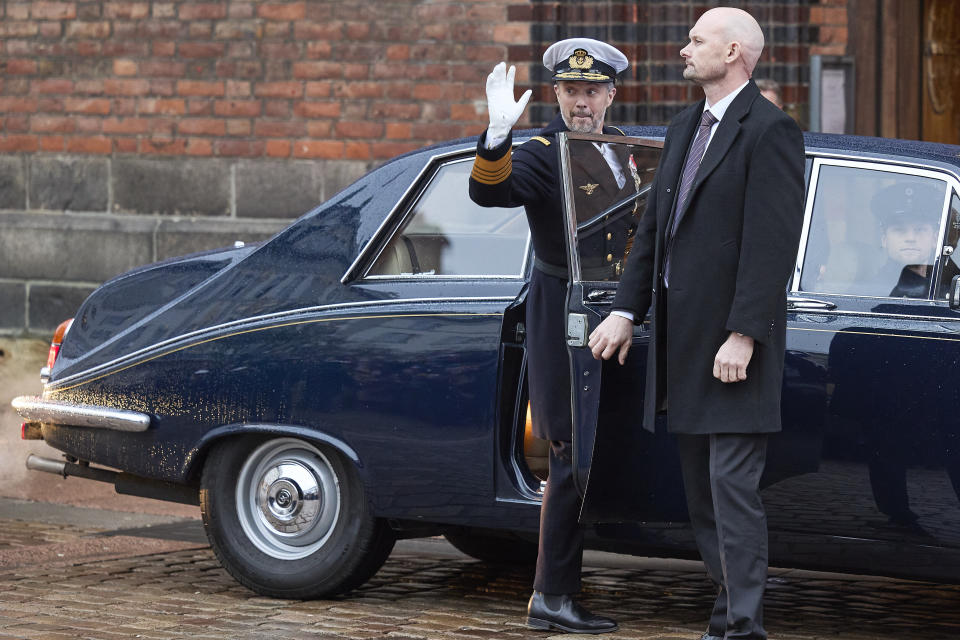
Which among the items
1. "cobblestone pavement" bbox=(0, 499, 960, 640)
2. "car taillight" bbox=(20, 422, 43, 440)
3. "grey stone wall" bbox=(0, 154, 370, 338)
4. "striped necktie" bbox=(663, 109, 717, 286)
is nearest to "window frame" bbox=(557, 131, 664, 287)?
"striped necktie" bbox=(663, 109, 717, 286)

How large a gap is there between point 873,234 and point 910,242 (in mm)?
113

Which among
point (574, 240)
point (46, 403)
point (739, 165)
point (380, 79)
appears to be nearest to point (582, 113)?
point (574, 240)

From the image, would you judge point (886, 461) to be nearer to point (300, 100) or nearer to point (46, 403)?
point (46, 403)

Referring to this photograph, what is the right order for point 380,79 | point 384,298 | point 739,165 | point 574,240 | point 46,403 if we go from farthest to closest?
point 380,79
point 46,403
point 384,298
point 574,240
point 739,165

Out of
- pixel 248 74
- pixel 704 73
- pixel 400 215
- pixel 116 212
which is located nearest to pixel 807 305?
pixel 704 73

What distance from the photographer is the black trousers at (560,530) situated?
17.6 ft

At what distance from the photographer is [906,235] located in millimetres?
5113

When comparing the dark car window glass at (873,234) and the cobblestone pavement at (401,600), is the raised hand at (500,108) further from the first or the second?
the cobblestone pavement at (401,600)

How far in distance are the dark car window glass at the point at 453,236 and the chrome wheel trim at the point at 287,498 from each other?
0.74 meters

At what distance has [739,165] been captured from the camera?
15.6 ft

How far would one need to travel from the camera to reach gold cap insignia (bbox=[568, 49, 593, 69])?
544cm

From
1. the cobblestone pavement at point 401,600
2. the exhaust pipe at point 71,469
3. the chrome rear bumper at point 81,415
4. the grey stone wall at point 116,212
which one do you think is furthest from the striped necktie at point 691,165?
the grey stone wall at point 116,212

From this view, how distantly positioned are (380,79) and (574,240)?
5.52m

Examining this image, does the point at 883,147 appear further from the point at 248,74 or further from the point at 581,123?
the point at 248,74
